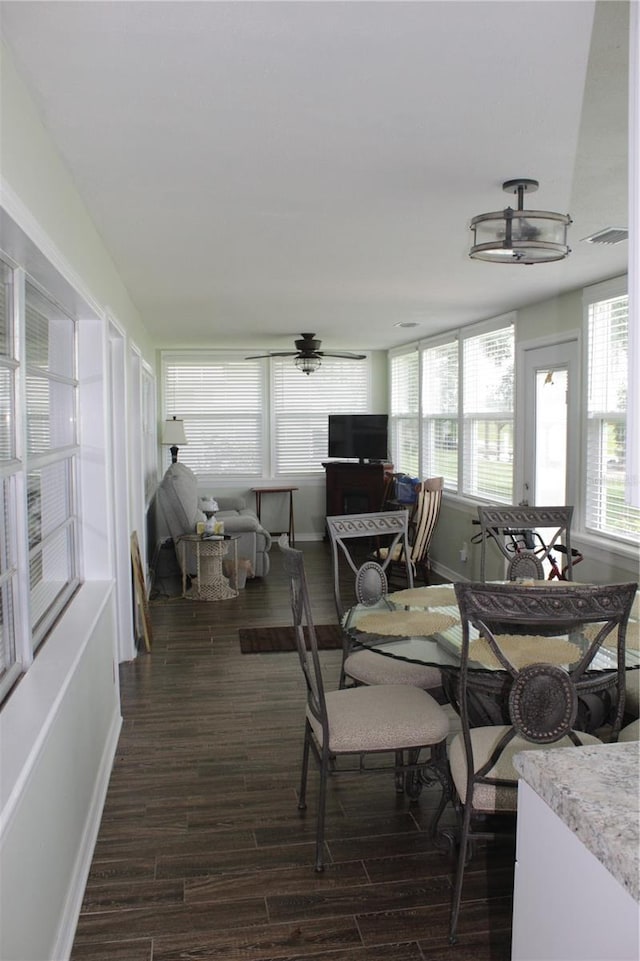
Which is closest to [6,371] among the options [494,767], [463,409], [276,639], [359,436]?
[494,767]

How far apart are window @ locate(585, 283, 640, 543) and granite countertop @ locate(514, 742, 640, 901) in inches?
143

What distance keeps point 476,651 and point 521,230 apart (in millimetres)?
1537

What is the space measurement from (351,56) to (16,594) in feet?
5.63

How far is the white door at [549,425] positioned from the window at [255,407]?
445 cm

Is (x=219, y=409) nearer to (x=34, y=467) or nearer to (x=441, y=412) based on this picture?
(x=441, y=412)

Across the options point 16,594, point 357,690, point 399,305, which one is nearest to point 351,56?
point 16,594

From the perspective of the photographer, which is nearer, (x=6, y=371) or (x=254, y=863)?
(x=6, y=371)

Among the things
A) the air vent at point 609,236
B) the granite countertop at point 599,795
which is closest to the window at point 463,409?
the air vent at point 609,236

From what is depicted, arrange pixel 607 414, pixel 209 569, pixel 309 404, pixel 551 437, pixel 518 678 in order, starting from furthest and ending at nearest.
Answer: pixel 309 404 < pixel 209 569 < pixel 551 437 < pixel 607 414 < pixel 518 678

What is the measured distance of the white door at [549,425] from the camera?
5402 millimetres

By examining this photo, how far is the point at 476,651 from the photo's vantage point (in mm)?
2586

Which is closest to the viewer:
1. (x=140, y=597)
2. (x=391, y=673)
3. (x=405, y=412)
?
(x=391, y=673)

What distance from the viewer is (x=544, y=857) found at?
1276mm

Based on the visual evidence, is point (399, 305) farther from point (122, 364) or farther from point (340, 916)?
point (340, 916)
